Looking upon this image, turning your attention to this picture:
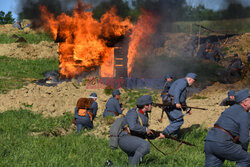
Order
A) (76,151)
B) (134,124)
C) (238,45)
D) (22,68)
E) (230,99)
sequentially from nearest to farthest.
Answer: (134,124), (76,151), (230,99), (22,68), (238,45)

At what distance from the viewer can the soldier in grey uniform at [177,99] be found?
855 centimetres

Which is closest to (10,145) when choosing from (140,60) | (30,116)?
(30,116)

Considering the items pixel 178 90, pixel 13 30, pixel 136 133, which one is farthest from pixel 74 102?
pixel 13 30

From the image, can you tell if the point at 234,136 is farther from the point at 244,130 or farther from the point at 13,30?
the point at 13,30

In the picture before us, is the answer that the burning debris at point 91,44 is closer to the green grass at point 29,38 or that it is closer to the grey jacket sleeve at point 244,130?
the grey jacket sleeve at point 244,130

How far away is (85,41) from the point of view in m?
22.8

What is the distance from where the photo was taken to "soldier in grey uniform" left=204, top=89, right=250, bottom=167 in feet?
16.5

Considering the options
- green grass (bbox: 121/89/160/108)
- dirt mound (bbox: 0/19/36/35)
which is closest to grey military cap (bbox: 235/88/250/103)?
green grass (bbox: 121/89/160/108)

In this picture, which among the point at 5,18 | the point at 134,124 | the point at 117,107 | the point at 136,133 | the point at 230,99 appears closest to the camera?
the point at 134,124

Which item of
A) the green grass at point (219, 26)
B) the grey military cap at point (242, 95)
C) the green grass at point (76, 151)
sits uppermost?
the green grass at point (219, 26)

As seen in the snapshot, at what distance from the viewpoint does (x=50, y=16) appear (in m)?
24.1

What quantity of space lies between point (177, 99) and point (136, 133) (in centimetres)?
275

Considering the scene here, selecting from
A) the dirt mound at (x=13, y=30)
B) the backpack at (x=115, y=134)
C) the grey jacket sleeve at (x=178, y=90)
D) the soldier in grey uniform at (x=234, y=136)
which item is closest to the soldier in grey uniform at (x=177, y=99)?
the grey jacket sleeve at (x=178, y=90)

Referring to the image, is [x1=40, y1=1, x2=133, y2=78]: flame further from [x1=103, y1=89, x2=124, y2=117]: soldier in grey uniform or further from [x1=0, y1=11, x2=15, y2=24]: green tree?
[x1=0, y1=11, x2=15, y2=24]: green tree
